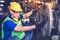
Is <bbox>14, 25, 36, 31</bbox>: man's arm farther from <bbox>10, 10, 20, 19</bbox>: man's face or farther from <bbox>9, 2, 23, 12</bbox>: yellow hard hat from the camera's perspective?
<bbox>9, 2, 23, 12</bbox>: yellow hard hat

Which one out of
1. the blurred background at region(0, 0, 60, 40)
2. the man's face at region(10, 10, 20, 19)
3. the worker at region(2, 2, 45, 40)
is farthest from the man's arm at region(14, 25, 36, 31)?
the blurred background at region(0, 0, 60, 40)

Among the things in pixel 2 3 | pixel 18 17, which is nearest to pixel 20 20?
pixel 18 17

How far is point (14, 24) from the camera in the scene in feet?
20.2

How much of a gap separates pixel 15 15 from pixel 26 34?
46 cm

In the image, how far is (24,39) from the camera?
628 centimetres

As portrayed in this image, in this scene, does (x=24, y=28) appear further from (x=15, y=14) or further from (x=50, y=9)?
(x=50, y=9)

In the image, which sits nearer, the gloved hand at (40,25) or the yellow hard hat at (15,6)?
the yellow hard hat at (15,6)

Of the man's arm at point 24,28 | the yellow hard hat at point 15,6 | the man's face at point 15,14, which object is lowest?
the man's arm at point 24,28

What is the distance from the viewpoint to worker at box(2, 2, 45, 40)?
6148 mm

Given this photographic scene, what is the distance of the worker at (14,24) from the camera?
6.15m

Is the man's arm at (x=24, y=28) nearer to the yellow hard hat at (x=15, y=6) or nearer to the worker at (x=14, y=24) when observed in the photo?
the worker at (x=14, y=24)

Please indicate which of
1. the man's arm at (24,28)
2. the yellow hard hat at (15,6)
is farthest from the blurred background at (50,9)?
the man's arm at (24,28)

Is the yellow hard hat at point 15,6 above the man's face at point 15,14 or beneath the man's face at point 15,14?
above

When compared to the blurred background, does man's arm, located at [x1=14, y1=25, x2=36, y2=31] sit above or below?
below
